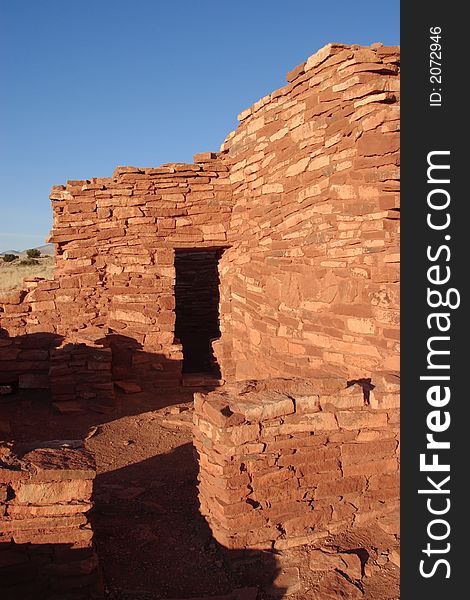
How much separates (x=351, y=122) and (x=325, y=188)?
837mm

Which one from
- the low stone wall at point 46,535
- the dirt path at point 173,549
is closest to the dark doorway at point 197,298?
the dirt path at point 173,549

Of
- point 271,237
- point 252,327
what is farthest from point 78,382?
point 271,237

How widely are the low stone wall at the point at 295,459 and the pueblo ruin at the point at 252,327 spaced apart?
2cm

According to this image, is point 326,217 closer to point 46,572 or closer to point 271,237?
point 271,237

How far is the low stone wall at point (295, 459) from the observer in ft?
14.4

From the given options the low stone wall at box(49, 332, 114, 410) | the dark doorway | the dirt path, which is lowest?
the dirt path

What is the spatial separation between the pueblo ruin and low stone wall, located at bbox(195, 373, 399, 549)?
15mm

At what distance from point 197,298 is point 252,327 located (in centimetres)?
453

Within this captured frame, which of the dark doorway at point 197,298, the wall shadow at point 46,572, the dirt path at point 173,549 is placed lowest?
the dirt path at point 173,549

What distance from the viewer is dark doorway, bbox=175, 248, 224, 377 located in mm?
13383

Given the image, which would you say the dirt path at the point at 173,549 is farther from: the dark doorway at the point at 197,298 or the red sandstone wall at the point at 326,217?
the dark doorway at the point at 197,298

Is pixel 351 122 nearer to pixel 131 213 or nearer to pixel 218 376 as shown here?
pixel 131 213

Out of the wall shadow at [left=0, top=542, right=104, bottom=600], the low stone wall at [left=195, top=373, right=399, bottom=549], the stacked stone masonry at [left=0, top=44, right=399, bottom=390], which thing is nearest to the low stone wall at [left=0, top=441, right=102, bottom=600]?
the wall shadow at [left=0, top=542, right=104, bottom=600]

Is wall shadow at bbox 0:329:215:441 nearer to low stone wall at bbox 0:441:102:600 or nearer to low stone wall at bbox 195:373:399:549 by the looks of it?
low stone wall at bbox 195:373:399:549
